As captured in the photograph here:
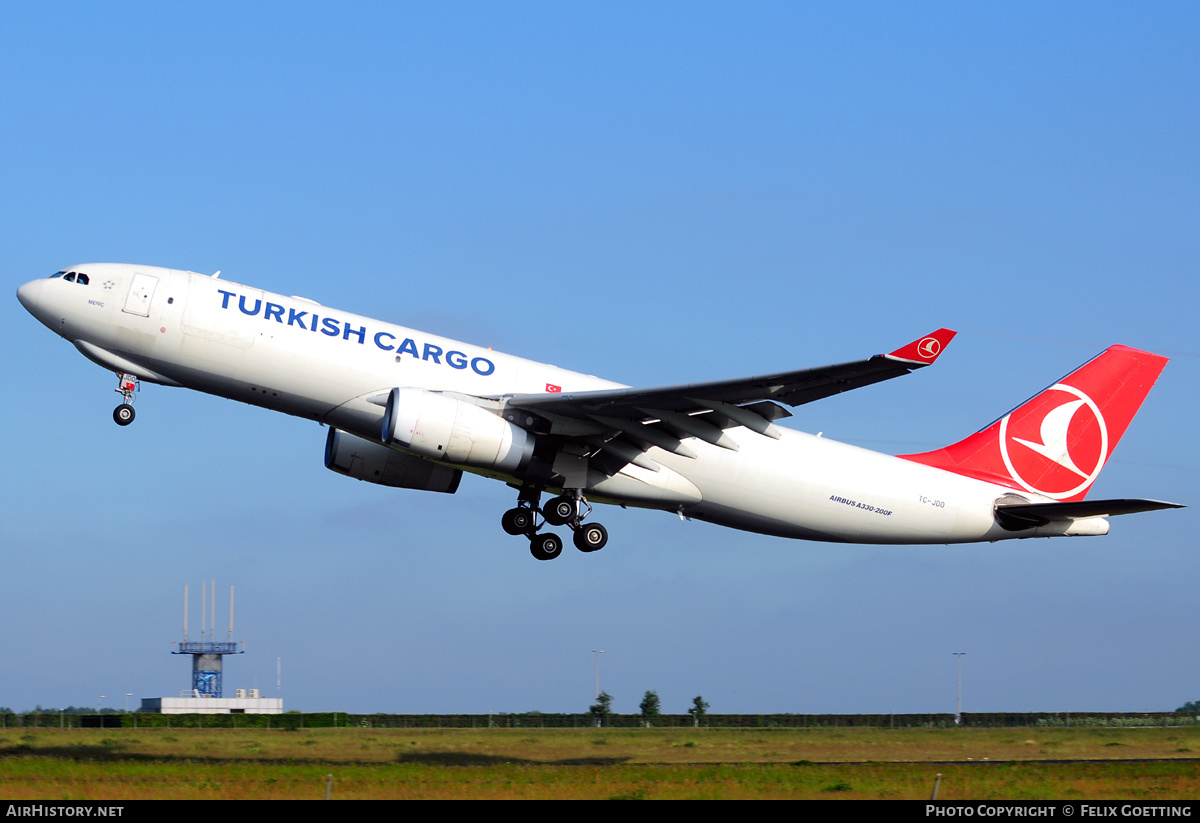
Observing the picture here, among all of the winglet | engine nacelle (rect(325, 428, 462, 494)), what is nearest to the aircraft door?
engine nacelle (rect(325, 428, 462, 494))

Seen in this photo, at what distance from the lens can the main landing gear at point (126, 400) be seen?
30.1 metres

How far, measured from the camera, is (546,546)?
33438 millimetres

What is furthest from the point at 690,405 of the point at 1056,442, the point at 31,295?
the point at 31,295

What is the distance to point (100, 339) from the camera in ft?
96.0

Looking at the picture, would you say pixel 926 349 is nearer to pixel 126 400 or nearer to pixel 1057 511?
pixel 1057 511

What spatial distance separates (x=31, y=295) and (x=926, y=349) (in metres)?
20.3

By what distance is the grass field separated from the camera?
24.7 meters

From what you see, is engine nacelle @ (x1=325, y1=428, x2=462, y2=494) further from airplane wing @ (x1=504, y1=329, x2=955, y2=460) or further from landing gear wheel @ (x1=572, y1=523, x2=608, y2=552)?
airplane wing @ (x1=504, y1=329, x2=955, y2=460)

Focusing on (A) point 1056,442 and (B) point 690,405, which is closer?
(B) point 690,405

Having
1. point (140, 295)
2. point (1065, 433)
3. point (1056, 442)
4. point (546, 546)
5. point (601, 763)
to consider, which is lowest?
point (601, 763)

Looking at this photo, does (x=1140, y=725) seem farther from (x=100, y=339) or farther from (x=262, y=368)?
(x=100, y=339)
